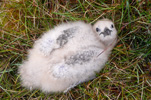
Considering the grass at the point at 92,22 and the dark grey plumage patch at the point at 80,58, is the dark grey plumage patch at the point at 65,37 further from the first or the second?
the grass at the point at 92,22

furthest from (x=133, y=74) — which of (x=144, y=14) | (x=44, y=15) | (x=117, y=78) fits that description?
(x=44, y=15)

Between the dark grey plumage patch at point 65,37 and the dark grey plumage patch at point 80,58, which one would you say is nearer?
the dark grey plumage patch at point 80,58

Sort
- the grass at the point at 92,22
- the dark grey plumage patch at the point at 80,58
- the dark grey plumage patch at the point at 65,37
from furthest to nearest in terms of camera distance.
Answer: the grass at the point at 92,22
the dark grey plumage patch at the point at 65,37
the dark grey plumage patch at the point at 80,58

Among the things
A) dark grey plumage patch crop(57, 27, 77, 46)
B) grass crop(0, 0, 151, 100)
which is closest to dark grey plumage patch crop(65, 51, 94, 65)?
dark grey plumage patch crop(57, 27, 77, 46)

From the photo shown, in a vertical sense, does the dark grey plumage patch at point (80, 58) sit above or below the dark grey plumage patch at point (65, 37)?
below

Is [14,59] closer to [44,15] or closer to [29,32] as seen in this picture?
[29,32]

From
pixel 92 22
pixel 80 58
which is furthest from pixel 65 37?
pixel 92 22

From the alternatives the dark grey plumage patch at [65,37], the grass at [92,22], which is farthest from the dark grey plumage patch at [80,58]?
the grass at [92,22]
